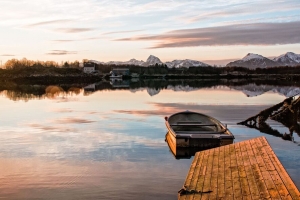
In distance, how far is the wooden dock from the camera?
12.1 metres

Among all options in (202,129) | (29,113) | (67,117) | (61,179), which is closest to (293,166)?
(202,129)

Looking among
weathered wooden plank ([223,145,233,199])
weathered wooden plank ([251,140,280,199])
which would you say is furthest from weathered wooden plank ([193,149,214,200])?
weathered wooden plank ([251,140,280,199])

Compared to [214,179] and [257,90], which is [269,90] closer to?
[257,90]

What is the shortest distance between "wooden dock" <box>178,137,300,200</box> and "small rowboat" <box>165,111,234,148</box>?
564cm

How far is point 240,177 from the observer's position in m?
14.0

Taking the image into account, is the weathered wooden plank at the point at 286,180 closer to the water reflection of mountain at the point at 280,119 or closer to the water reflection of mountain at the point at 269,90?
the water reflection of mountain at the point at 280,119

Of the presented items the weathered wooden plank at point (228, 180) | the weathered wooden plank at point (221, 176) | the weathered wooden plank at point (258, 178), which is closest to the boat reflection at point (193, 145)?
the weathered wooden plank at point (221, 176)

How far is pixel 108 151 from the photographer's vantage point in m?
23.9

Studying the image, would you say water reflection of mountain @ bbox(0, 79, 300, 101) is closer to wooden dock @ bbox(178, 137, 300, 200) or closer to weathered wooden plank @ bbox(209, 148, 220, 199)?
weathered wooden plank @ bbox(209, 148, 220, 199)

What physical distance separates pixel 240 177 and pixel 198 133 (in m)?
11.0

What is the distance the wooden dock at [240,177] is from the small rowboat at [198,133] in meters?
5.64

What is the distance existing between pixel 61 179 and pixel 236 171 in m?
8.09

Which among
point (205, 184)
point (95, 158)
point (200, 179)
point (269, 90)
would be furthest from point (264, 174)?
point (269, 90)

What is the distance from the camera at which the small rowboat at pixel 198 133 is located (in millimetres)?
24109
